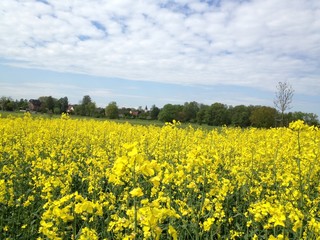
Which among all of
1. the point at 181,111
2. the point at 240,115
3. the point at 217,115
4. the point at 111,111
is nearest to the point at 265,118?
the point at 240,115

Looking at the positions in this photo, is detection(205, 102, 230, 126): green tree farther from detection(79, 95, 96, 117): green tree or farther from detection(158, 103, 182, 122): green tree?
detection(79, 95, 96, 117): green tree

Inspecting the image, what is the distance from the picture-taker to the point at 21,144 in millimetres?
7410

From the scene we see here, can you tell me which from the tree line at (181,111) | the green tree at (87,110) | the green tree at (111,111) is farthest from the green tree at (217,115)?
the green tree at (87,110)

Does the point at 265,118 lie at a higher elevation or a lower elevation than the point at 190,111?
lower

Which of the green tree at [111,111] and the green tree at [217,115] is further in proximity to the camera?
the green tree at [111,111]

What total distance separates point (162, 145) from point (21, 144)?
128 inches

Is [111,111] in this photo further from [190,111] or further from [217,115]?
[217,115]

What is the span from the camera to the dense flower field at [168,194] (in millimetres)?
2223

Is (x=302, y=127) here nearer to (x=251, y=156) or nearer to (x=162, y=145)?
(x=251, y=156)

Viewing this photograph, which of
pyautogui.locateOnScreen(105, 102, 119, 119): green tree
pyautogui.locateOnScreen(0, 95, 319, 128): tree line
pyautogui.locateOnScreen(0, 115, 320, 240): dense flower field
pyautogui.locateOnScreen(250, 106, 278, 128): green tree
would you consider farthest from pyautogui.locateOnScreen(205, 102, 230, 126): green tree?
pyautogui.locateOnScreen(0, 115, 320, 240): dense flower field

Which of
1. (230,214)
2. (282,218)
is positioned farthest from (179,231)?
(282,218)

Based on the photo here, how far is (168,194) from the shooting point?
4.16m

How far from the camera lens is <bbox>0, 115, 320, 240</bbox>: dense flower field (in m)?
2.22

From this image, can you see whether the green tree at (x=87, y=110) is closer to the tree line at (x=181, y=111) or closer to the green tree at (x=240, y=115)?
the tree line at (x=181, y=111)
